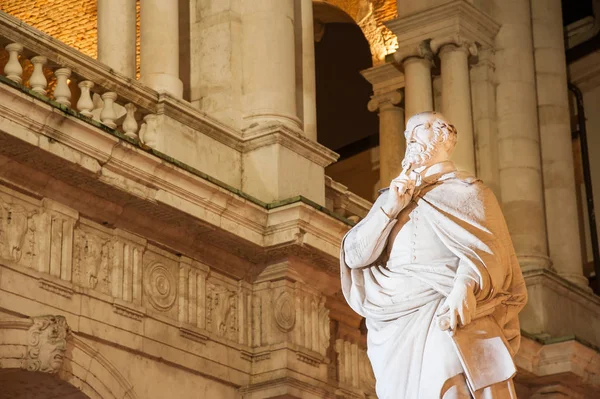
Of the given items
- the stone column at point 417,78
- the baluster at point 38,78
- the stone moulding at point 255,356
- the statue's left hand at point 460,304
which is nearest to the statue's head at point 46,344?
the baluster at point 38,78

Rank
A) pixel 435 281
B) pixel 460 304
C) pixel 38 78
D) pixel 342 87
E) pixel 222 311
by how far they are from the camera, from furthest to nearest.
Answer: pixel 342 87 → pixel 222 311 → pixel 38 78 → pixel 435 281 → pixel 460 304

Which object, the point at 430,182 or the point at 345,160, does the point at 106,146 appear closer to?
the point at 430,182

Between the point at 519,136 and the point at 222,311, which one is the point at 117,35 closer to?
the point at 222,311

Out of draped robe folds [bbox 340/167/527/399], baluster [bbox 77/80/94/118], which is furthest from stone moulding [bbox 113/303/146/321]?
draped robe folds [bbox 340/167/527/399]

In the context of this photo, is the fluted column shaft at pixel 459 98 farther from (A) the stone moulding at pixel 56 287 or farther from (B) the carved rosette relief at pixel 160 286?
(A) the stone moulding at pixel 56 287

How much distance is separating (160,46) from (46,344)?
158 inches

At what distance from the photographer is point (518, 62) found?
68.4ft

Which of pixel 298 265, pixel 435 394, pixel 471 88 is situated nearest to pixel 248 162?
pixel 298 265

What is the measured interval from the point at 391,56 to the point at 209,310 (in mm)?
8121

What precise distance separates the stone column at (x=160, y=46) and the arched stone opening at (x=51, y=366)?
3180 mm

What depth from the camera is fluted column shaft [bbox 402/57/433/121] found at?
67.2 feet

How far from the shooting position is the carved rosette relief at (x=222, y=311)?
1410 centimetres

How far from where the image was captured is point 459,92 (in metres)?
20.2

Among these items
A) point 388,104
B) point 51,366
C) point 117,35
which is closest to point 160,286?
point 51,366
